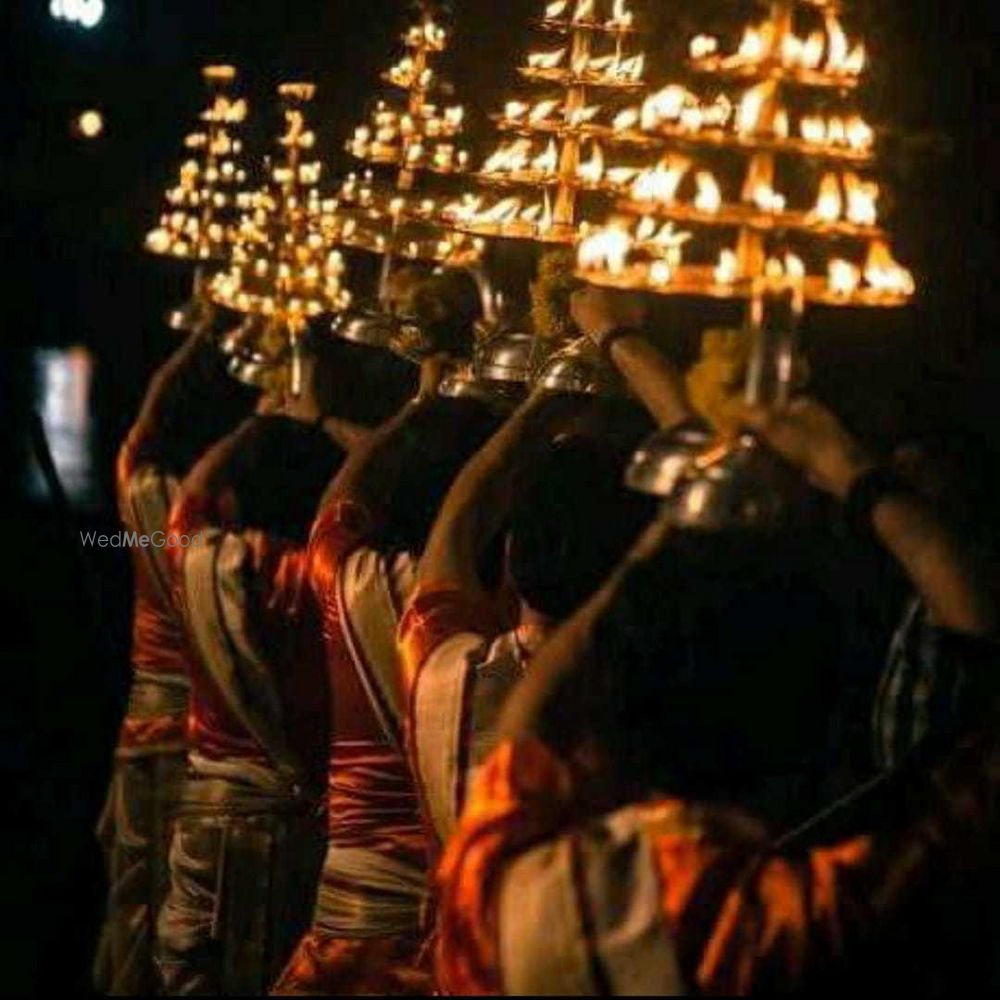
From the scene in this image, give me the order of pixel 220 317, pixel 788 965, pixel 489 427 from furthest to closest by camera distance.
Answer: pixel 220 317 → pixel 489 427 → pixel 788 965

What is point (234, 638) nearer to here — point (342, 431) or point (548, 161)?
point (342, 431)

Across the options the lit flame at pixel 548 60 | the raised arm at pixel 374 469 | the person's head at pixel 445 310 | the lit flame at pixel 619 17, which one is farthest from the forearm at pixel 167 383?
the lit flame at pixel 619 17

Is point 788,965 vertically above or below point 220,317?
below

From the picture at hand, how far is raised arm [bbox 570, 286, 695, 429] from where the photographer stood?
544 centimetres

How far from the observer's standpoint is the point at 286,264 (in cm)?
980

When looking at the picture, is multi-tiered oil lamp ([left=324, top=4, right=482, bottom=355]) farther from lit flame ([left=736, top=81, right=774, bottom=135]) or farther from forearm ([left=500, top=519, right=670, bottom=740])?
forearm ([left=500, top=519, right=670, bottom=740])

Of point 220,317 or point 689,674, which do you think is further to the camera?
point 220,317

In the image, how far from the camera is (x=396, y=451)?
Result: 23.2 feet

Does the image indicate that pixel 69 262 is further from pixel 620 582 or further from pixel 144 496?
pixel 620 582

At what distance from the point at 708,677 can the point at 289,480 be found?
14.1 ft

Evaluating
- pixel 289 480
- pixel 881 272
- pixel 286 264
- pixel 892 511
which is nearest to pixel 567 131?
pixel 881 272

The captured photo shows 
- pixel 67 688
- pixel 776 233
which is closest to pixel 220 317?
pixel 67 688

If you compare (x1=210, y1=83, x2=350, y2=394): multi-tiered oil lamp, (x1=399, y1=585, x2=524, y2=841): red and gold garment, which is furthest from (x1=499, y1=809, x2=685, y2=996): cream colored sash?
(x1=210, y1=83, x2=350, y2=394): multi-tiered oil lamp

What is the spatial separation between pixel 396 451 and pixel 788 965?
10.1 ft
